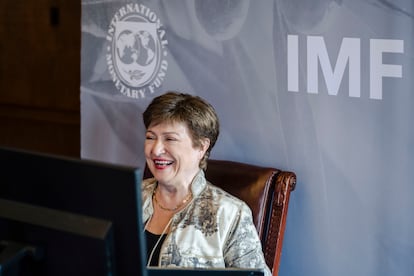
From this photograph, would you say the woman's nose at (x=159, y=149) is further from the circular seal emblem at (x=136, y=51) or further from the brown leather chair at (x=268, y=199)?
the circular seal emblem at (x=136, y=51)

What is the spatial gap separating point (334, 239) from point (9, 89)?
95.4 inches

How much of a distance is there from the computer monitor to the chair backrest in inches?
51.7

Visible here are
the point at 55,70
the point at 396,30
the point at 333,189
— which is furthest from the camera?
the point at 55,70

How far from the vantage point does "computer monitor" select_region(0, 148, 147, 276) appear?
156 cm

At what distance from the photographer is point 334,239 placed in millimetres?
2961

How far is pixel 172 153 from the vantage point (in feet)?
8.91

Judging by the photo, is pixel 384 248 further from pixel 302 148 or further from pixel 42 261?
pixel 42 261

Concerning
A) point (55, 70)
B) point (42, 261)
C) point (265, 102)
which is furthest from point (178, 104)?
point (55, 70)

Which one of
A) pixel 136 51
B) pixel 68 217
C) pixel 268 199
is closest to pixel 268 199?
pixel 268 199

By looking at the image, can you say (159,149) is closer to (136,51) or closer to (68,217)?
(136,51)

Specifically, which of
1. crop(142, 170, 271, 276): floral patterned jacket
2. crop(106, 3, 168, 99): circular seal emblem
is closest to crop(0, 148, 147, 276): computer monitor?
crop(142, 170, 271, 276): floral patterned jacket

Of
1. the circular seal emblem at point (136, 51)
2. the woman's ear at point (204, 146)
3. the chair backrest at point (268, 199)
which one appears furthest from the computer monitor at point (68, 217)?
the circular seal emblem at point (136, 51)

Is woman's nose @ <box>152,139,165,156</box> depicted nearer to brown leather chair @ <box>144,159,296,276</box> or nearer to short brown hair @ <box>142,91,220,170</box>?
short brown hair @ <box>142,91,220,170</box>

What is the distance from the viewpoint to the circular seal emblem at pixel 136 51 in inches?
132
